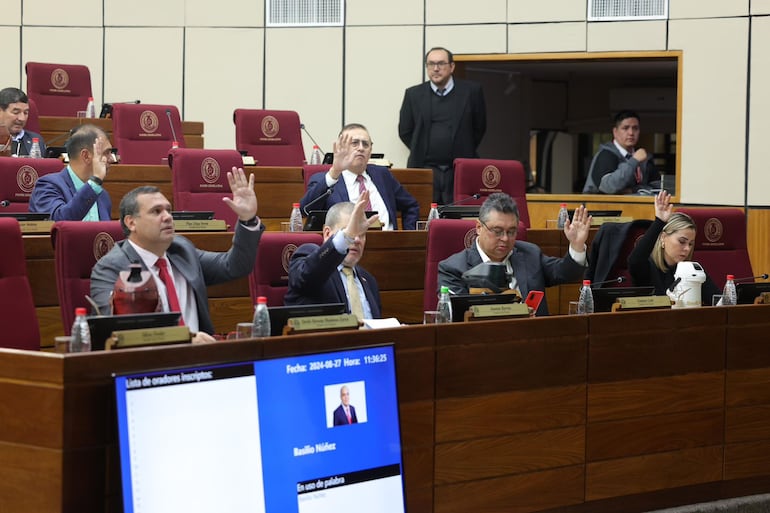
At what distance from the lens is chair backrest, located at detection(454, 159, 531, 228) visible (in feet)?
17.6

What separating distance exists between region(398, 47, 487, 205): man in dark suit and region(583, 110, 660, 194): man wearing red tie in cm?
87

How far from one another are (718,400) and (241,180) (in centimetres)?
160

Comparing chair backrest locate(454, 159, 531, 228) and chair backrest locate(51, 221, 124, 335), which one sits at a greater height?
chair backrest locate(454, 159, 531, 228)

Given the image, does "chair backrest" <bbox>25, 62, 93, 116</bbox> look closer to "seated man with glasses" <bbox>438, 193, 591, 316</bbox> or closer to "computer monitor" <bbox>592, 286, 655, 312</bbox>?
"seated man with glasses" <bbox>438, 193, 591, 316</bbox>

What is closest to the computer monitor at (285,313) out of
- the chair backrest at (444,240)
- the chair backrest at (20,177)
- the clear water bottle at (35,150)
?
the chair backrest at (444,240)

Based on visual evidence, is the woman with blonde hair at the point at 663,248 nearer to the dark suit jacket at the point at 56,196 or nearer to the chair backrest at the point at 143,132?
the dark suit jacket at the point at 56,196

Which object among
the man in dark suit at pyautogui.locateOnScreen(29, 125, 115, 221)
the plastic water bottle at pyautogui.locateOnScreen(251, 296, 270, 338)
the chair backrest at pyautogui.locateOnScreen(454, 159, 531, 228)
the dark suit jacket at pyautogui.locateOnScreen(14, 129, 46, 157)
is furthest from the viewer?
the dark suit jacket at pyautogui.locateOnScreen(14, 129, 46, 157)

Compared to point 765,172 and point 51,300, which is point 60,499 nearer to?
point 51,300

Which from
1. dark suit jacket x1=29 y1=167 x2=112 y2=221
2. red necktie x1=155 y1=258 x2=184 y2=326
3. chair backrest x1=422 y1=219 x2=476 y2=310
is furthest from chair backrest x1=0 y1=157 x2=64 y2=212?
chair backrest x1=422 y1=219 x2=476 y2=310

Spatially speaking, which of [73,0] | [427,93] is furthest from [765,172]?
[73,0]

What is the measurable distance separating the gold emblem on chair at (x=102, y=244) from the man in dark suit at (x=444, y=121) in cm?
387

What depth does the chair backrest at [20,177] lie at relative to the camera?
454 cm

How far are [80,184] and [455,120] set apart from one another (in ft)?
11.0

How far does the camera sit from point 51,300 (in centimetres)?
365
